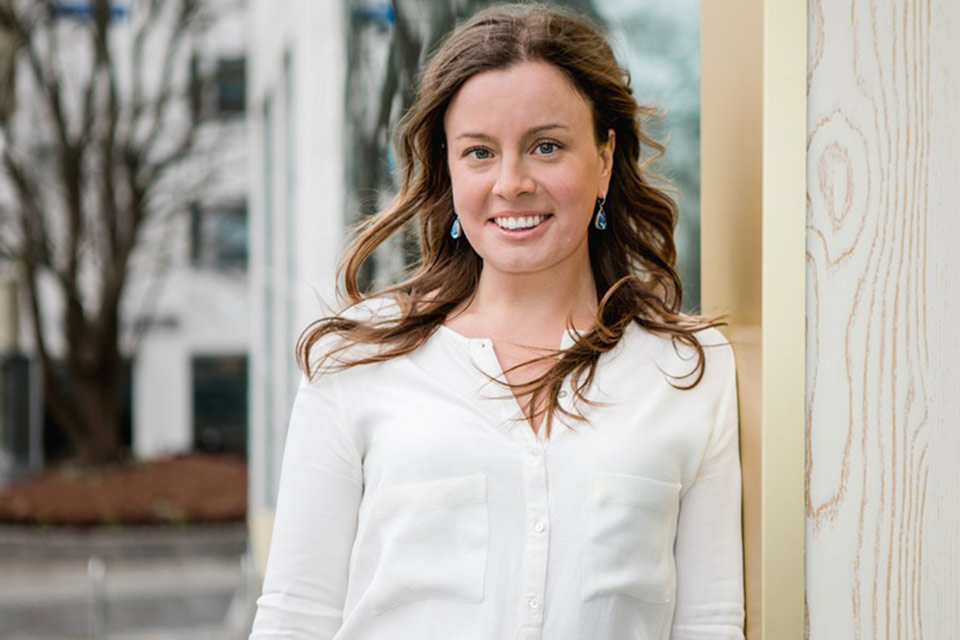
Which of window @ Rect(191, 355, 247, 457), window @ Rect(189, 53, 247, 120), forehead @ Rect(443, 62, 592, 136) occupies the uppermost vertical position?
window @ Rect(189, 53, 247, 120)

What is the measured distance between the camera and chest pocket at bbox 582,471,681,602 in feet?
5.46

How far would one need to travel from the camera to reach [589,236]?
1933mm

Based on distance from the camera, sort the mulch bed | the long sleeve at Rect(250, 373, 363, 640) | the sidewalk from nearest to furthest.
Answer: the long sleeve at Rect(250, 373, 363, 640) < the sidewalk < the mulch bed

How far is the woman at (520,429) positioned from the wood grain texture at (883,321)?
0.19 m

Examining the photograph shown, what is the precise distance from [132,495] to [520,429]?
1235 centimetres

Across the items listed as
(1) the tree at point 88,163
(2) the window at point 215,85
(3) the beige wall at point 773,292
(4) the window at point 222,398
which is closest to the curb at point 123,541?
(1) the tree at point 88,163

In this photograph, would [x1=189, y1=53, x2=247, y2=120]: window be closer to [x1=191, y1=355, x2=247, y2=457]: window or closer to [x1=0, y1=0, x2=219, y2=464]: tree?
[x1=0, y1=0, x2=219, y2=464]: tree

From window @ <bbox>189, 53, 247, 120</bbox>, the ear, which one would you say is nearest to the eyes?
the ear

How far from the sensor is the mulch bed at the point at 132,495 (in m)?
12.7

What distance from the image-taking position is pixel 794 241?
5.01 feet

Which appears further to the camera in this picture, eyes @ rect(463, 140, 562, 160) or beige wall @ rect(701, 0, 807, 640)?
eyes @ rect(463, 140, 562, 160)

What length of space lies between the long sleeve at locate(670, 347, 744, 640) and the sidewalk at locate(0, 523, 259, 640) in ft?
17.1

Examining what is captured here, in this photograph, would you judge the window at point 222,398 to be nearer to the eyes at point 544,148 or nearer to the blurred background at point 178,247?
the blurred background at point 178,247

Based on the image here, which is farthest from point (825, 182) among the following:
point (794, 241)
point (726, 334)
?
point (726, 334)
